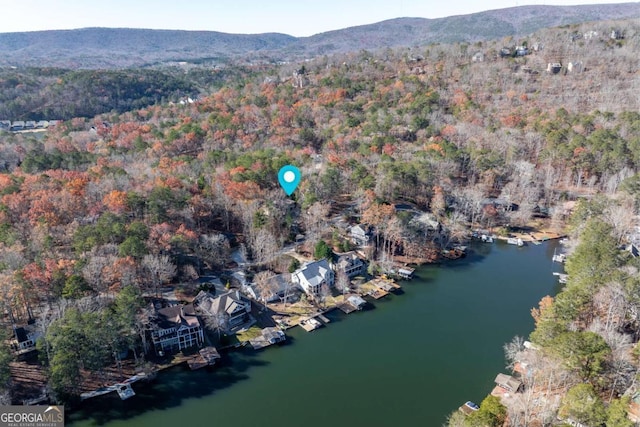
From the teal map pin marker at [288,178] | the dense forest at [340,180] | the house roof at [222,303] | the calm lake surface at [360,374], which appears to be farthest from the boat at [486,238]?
the house roof at [222,303]

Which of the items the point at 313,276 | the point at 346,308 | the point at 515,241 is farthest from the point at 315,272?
the point at 515,241

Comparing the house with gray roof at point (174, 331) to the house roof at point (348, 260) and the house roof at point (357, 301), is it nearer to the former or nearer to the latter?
the house roof at point (357, 301)

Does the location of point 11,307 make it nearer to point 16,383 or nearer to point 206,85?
point 16,383

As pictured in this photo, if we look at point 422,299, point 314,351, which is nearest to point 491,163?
point 422,299

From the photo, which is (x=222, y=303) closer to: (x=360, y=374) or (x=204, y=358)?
(x=204, y=358)

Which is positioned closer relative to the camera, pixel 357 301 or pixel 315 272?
pixel 357 301

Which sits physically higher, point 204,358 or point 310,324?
point 310,324

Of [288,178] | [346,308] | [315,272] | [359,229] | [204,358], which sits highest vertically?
[288,178]
